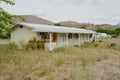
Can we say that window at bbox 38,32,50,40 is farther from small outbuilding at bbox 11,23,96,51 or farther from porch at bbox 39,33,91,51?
porch at bbox 39,33,91,51

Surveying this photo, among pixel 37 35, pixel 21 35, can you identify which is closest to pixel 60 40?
pixel 37 35

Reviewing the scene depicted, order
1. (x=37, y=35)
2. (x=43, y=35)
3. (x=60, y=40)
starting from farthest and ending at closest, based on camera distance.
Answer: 1. (x=60, y=40)
2. (x=43, y=35)
3. (x=37, y=35)

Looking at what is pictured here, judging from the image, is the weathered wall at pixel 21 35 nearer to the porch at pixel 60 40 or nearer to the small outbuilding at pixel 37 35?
the small outbuilding at pixel 37 35

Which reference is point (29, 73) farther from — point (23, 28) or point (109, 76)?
point (23, 28)

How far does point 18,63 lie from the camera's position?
542 inches

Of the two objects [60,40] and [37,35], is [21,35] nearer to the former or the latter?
[37,35]

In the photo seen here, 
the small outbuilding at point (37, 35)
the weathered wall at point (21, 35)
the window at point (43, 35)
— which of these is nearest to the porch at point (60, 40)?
the small outbuilding at point (37, 35)

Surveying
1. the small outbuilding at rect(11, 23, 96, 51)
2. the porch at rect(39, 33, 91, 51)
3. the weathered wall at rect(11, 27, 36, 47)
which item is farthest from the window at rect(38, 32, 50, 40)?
the weathered wall at rect(11, 27, 36, 47)

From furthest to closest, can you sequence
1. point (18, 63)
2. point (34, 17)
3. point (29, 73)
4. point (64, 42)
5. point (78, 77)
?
1. point (34, 17)
2. point (64, 42)
3. point (18, 63)
4. point (29, 73)
5. point (78, 77)

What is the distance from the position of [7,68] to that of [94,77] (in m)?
5.62

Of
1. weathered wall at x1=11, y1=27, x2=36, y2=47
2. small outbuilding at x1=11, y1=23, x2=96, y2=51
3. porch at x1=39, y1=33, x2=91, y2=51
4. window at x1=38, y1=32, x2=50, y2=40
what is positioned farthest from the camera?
window at x1=38, y1=32, x2=50, y2=40

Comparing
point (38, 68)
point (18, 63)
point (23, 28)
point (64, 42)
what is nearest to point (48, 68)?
point (38, 68)

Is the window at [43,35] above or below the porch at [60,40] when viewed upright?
above

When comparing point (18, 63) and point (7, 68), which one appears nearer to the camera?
point (7, 68)
